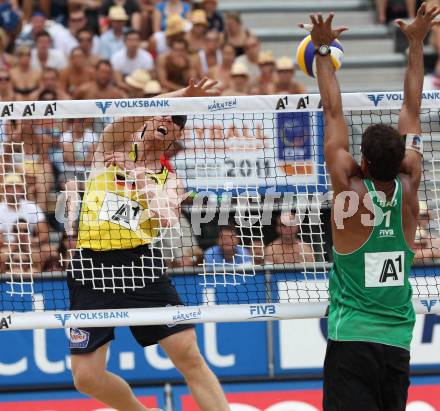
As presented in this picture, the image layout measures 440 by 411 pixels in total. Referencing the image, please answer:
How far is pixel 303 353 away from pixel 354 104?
344 cm

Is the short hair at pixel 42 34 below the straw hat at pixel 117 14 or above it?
below

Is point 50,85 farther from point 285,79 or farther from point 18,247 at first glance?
point 18,247

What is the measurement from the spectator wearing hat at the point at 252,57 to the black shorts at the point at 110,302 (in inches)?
301

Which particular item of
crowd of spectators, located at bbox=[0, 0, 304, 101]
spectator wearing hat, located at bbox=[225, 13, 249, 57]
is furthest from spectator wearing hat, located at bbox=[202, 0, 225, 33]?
spectator wearing hat, located at bbox=[225, 13, 249, 57]

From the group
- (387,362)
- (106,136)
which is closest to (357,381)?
(387,362)

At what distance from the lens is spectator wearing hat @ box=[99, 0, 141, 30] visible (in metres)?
15.8

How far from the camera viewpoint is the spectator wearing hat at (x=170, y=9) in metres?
15.8

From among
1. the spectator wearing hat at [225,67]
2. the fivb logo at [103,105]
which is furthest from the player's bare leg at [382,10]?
the fivb logo at [103,105]

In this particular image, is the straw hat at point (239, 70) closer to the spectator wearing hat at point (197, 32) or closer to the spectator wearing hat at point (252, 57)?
the spectator wearing hat at point (252, 57)

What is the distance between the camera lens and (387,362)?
20.6 feet

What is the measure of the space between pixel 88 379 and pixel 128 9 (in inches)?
359

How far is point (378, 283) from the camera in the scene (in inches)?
249

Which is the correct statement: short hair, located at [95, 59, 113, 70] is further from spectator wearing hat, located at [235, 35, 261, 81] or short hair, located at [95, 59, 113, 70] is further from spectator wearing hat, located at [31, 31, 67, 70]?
spectator wearing hat, located at [235, 35, 261, 81]

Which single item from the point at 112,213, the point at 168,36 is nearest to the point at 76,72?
the point at 168,36
